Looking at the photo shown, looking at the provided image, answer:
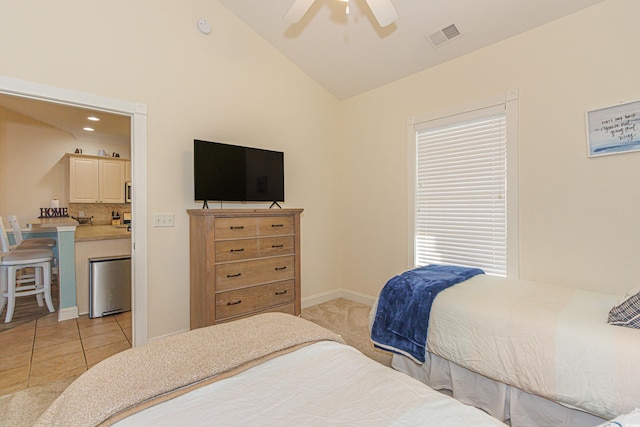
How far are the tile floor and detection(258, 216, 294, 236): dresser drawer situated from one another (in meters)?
1.57

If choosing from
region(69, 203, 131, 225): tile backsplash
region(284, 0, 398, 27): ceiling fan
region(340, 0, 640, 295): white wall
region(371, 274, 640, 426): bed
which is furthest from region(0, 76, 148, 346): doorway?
region(69, 203, 131, 225): tile backsplash

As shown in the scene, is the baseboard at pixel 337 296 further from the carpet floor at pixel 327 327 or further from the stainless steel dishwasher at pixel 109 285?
the stainless steel dishwasher at pixel 109 285

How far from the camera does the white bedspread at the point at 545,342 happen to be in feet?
4.40

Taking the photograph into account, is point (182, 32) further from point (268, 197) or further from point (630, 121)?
point (630, 121)

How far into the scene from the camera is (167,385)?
92cm

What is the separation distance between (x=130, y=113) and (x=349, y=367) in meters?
2.62

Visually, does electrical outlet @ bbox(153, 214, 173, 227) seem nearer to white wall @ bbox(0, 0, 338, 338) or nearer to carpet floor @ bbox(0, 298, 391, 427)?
white wall @ bbox(0, 0, 338, 338)

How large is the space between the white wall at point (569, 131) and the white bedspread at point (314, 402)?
7.08 ft

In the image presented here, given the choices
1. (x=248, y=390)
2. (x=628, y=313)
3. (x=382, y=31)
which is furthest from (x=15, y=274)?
(x=628, y=313)

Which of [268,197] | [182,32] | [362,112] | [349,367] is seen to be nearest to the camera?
[349,367]

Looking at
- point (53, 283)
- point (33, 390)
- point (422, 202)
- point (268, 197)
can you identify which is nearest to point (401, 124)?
point (422, 202)

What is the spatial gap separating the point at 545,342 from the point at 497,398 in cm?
47

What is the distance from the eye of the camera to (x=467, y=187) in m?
2.98

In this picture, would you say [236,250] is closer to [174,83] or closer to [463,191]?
[174,83]
